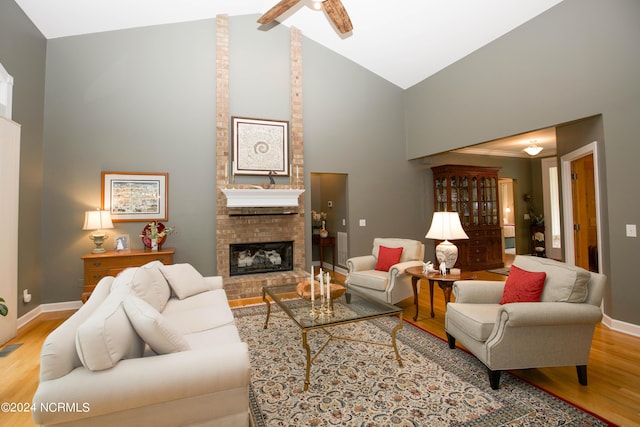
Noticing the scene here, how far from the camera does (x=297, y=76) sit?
213 inches

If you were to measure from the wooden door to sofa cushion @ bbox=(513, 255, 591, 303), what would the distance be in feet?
7.49

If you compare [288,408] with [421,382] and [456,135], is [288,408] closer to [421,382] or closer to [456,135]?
[421,382]

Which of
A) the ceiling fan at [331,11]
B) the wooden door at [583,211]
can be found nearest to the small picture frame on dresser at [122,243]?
the ceiling fan at [331,11]

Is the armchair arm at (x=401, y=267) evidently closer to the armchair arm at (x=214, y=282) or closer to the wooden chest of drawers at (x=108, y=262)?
the armchair arm at (x=214, y=282)

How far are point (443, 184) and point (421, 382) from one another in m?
4.75

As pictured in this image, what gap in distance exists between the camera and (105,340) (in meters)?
1.43

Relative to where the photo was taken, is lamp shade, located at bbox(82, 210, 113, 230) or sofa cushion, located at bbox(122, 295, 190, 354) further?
lamp shade, located at bbox(82, 210, 113, 230)

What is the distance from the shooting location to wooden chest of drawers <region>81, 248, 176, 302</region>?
3.96 metres

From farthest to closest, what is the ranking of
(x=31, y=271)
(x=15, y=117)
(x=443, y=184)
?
(x=443, y=184) < (x=31, y=271) < (x=15, y=117)

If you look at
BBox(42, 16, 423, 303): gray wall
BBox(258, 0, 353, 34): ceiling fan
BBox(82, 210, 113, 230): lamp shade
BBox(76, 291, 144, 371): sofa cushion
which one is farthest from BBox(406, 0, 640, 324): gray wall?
BBox(82, 210, 113, 230): lamp shade

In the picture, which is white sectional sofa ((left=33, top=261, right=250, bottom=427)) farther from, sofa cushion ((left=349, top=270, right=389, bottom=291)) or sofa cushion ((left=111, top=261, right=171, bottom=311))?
sofa cushion ((left=349, top=270, right=389, bottom=291))

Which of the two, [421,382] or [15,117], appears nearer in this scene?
[421,382]

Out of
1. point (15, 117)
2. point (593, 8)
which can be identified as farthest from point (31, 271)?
point (593, 8)

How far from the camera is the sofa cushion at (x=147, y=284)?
7.57 ft
